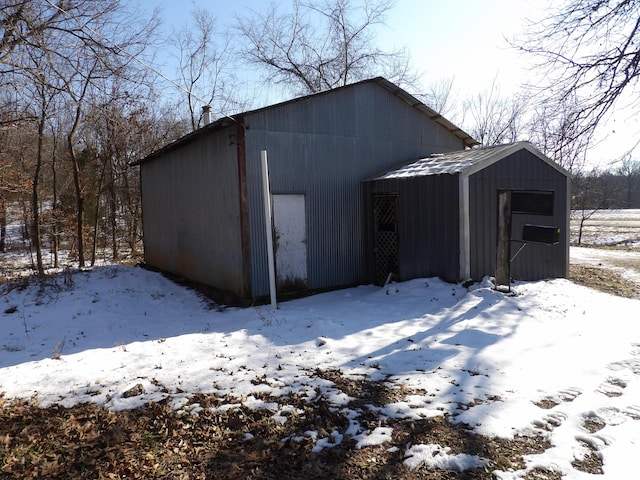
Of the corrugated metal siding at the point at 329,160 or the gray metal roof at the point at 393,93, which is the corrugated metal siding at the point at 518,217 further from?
the gray metal roof at the point at 393,93

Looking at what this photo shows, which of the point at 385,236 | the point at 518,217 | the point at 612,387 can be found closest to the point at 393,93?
the point at 385,236

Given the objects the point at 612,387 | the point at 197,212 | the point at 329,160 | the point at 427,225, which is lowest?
the point at 612,387

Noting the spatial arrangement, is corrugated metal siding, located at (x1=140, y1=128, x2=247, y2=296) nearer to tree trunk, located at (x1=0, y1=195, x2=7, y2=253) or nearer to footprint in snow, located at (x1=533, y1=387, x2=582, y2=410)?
footprint in snow, located at (x1=533, y1=387, x2=582, y2=410)

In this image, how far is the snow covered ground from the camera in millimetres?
3510

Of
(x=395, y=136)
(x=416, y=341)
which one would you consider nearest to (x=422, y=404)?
(x=416, y=341)

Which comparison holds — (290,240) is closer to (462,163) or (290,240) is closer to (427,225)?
(427,225)

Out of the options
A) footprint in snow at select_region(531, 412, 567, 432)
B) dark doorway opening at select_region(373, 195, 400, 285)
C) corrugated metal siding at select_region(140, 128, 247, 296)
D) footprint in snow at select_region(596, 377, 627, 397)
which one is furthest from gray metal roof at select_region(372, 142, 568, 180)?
footprint in snow at select_region(531, 412, 567, 432)

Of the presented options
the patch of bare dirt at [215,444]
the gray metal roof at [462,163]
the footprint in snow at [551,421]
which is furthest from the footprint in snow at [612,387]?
the gray metal roof at [462,163]

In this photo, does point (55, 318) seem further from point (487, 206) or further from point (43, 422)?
point (487, 206)

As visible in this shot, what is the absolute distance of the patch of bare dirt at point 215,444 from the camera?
9.31 feet

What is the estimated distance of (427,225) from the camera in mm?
8461

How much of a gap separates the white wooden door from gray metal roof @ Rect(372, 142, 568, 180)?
2151 millimetres

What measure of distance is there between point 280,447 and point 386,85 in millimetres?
8808

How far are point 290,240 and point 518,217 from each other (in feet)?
16.4
